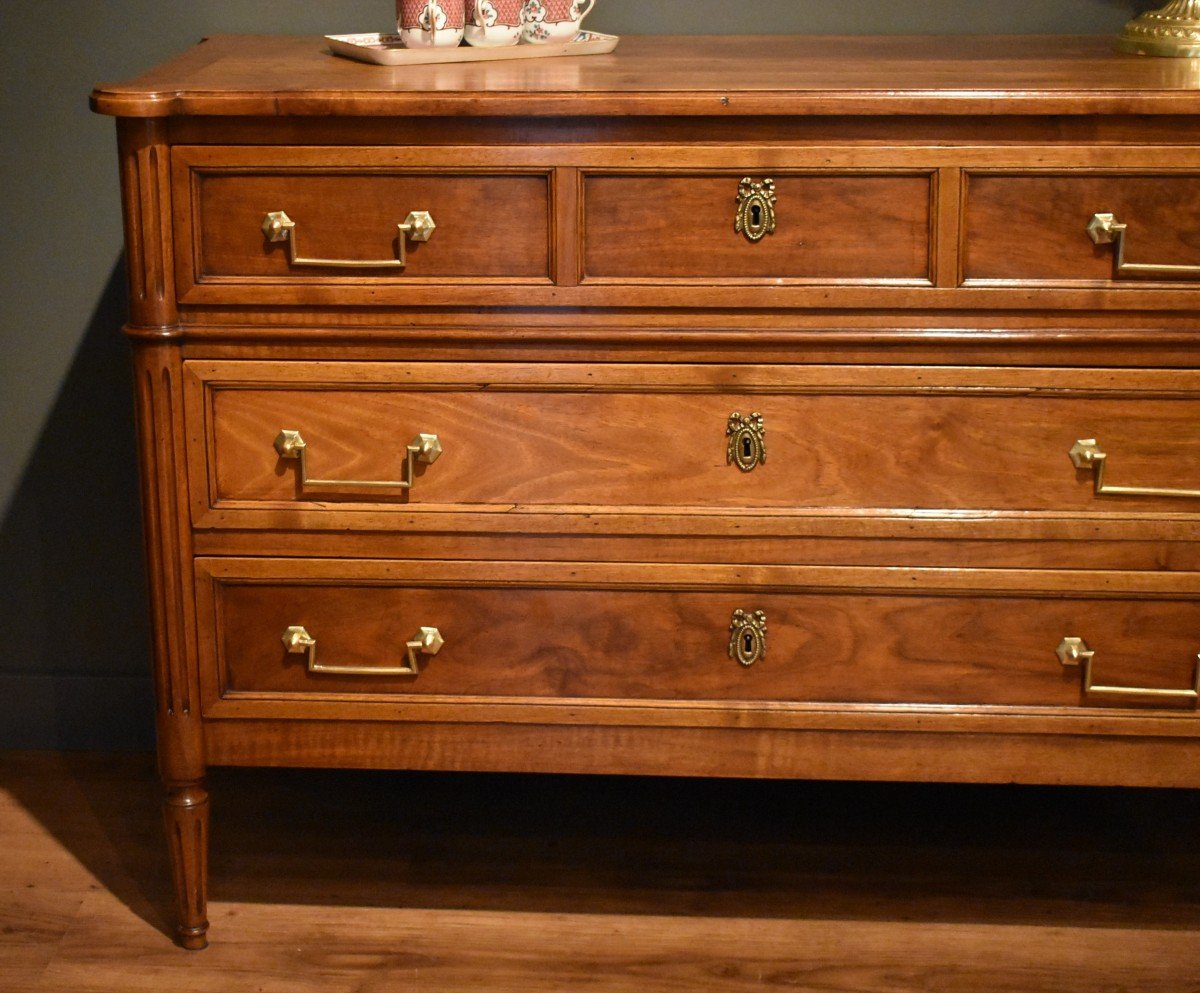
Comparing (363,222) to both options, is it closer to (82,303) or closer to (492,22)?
(492,22)

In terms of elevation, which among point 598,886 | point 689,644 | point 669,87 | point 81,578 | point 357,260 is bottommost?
point 598,886

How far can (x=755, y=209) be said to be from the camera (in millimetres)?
1820

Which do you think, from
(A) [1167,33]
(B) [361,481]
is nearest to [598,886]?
(B) [361,481]

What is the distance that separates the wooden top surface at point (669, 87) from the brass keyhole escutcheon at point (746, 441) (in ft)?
1.18

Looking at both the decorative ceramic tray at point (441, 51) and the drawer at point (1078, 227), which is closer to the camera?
the drawer at point (1078, 227)

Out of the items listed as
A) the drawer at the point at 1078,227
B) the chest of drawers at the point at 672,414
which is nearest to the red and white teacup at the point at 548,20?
the chest of drawers at the point at 672,414

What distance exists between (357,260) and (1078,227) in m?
0.84

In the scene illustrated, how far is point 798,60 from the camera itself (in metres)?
2.08

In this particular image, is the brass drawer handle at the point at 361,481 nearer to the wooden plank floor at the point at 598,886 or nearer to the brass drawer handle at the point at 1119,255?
the wooden plank floor at the point at 598,886

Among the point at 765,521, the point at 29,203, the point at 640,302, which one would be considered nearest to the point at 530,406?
the point at 640,302

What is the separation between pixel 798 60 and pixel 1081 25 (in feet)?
1.88

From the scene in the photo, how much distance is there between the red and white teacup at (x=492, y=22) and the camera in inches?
81.0

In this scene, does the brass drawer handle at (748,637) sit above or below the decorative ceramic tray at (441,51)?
below

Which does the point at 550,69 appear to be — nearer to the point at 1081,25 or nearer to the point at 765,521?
the point at 765,521
